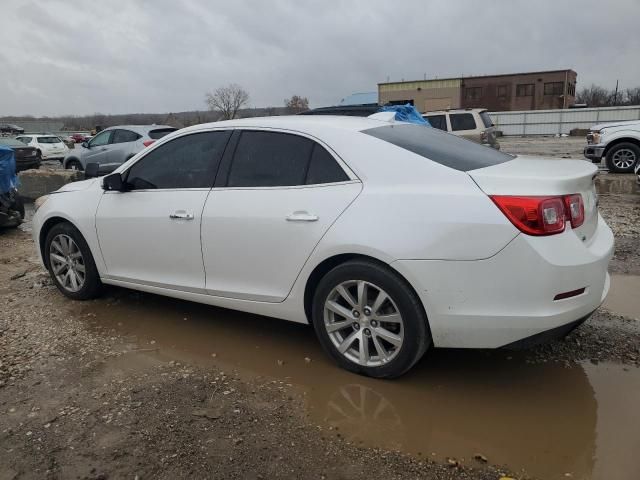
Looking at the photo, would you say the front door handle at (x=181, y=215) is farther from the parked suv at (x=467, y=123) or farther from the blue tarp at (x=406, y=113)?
the parked suv at (x=467, y=123)

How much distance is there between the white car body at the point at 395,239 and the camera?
9.16 feet

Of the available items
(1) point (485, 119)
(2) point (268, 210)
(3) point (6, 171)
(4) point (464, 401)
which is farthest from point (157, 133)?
(4) point (464, 401)

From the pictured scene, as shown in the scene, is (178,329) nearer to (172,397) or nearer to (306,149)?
(172,397)

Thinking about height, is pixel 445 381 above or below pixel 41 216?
below

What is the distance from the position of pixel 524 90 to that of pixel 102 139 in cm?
6336

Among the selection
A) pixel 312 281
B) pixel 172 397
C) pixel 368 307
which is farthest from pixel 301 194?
pixel 172 397

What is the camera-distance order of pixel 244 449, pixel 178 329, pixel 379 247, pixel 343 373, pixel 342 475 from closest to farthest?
pixel 342 475 < pixel 244 449 < pixel 379 247 < pixel 343 373 < pixel 178 329

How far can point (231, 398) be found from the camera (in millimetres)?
3205

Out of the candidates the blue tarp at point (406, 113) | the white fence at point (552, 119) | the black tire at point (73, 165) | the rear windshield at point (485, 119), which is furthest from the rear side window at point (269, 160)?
the white fence at point (552, 119)

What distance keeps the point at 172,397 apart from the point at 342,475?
50.0 inches

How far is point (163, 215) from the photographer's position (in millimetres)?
4035

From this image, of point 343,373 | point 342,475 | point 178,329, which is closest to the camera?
point 342,475

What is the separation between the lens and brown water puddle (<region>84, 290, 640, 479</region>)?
2.63m

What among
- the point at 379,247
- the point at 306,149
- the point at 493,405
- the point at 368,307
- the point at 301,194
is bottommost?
the point at 493,405
